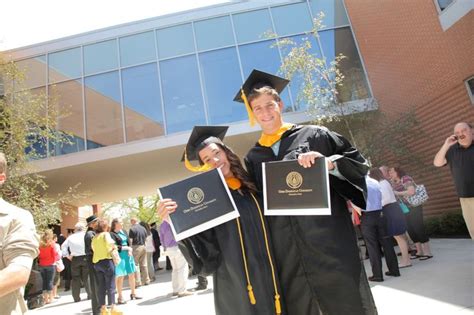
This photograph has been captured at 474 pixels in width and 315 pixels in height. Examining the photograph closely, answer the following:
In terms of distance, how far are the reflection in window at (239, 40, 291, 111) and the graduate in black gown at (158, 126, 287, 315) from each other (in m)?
11.2

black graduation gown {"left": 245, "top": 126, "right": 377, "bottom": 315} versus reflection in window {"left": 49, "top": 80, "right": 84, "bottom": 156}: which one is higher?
reflection in window {"left": 49, "top": 80, "right": 84, "bottom": 156}

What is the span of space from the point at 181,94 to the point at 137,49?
2613mm

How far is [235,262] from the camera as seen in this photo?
75.6 inches

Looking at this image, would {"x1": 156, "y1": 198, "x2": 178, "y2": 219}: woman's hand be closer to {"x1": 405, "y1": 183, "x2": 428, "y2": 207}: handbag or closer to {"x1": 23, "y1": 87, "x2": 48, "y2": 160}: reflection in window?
{"x1": 405, "y1": 183, "x2": 428, "y2": 207}: handbag

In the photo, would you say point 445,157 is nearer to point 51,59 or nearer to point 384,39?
point 384,39

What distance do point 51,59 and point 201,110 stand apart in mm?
6539

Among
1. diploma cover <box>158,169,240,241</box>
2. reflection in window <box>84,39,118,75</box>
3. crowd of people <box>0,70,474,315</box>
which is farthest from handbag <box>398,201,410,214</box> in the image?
reflection in window <box>84,39,118,75</box>

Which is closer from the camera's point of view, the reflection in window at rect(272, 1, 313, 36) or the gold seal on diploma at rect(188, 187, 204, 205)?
the gold seal on diploma at rect(188, 187, 204, 205)

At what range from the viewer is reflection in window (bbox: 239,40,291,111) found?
1291 centimetres

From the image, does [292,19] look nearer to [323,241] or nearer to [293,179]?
[293,179]

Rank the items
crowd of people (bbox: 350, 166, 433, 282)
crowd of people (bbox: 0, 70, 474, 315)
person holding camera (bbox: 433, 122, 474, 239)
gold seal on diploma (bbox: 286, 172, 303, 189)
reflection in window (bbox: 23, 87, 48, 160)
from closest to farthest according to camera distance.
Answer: crowd of people (bbox: 0, 70, 474, 315) < gold seal on diploma (bbox: 286, 172, 303, 189) < person holding camera (bbox: 433, 122, 474, 239) < crowd of people (bbox: 350, 166, 433, 282) < reflection in window (bbox: 23, 87, 48, 160)

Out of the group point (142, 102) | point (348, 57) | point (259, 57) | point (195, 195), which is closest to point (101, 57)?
point (142, 102)

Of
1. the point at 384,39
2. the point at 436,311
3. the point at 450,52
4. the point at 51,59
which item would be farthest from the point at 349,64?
the point at 51,59

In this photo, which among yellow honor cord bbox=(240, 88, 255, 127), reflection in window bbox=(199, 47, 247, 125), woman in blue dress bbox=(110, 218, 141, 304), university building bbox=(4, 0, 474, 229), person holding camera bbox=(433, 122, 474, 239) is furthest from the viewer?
reflection in window bbox=(199, 47, 247, 125)
